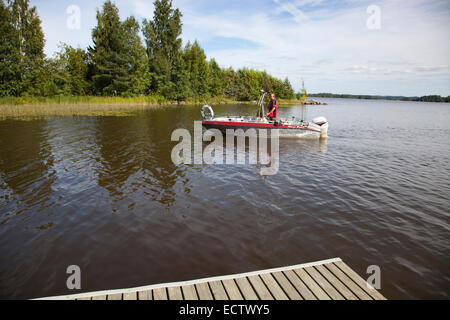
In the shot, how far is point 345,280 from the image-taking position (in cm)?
404

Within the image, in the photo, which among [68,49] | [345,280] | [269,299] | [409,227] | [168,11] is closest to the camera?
[269,299]

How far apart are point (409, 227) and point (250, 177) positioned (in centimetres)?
533

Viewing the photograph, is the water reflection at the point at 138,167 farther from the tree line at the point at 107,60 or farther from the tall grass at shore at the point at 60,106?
the tree line at the point at 107,60

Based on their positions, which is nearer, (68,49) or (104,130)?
(104,130)

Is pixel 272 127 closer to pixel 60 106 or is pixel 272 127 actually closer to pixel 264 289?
pixel 264 289

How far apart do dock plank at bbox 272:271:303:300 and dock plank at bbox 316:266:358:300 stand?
70cm

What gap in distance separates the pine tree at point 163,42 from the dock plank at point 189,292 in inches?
2026

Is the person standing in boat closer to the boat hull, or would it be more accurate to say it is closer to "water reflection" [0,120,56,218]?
the boat hull

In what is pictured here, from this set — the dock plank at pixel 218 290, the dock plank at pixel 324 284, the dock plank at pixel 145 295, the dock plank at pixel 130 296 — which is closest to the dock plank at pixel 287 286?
the dock plank at pixel 324 284

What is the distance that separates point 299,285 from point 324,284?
17.0 inches

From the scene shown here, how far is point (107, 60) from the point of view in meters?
43.5

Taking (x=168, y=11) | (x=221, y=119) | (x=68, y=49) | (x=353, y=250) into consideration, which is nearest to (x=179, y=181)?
(x=353, y=250)

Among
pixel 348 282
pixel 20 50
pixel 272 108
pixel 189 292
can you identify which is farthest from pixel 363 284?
pixel 20 50
